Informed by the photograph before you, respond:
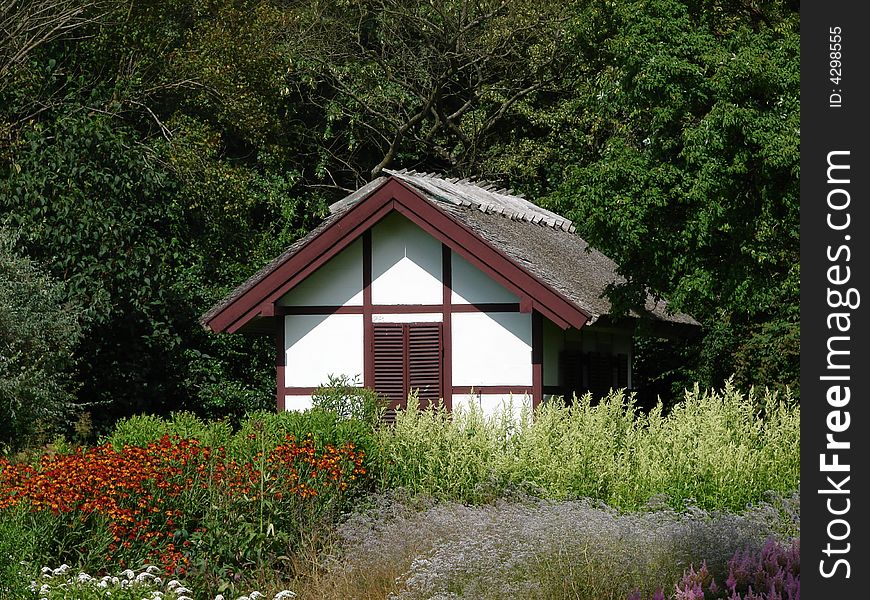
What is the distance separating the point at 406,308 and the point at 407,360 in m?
0.72

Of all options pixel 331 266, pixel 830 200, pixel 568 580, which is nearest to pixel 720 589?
pixel 568 580

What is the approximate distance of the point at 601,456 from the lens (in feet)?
40.9

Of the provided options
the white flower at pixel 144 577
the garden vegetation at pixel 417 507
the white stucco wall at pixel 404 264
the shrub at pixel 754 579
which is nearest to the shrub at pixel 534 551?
the garden vegetation at pixel 417 507

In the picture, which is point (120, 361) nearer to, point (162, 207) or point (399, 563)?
point (162, 207)

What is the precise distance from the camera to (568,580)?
341 inches

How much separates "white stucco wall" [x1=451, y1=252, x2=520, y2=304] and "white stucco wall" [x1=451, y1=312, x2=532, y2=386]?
0.21 meters

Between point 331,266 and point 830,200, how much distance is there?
12.2 metres

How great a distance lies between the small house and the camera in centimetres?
1714

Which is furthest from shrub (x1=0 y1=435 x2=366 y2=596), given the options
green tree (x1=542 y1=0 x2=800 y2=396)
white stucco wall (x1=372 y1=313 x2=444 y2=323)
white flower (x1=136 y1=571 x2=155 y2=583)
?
green tree (x1=542 y1=0 x2=800 y2=396)

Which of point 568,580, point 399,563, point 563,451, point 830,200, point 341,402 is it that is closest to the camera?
point 830,200

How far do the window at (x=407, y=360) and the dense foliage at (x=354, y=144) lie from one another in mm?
2759

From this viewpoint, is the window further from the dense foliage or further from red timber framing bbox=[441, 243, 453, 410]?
the dense foliage

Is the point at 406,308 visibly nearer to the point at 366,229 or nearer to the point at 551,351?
the point at 366,229

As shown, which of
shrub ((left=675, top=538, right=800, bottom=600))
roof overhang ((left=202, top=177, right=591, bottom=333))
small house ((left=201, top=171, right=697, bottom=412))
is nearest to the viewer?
shrub ((left=675, top=538, right=800, bottom=600))
